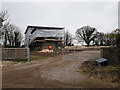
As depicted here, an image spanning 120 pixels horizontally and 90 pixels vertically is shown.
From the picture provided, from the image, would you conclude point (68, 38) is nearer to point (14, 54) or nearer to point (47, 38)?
point (47, 38)

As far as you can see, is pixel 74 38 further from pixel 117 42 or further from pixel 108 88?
pixel 108 88

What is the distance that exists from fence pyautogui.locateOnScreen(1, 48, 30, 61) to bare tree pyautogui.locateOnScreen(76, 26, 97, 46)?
3438cm

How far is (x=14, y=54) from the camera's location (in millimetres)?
11633

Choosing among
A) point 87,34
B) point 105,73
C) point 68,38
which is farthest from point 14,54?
point 68,38

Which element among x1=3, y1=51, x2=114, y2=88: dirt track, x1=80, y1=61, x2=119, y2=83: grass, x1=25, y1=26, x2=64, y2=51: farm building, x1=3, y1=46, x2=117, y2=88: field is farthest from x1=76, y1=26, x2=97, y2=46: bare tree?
x1=3, y1=51, x2=114, y2=88: dirt track

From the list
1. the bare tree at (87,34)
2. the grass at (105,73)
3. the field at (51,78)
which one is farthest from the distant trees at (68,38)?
the grass at (105,73)

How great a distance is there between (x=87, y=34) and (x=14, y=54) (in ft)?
121

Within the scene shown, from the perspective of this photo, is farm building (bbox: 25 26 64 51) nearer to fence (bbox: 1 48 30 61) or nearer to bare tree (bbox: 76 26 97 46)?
bare tree (bbox: 76 26 97 46)

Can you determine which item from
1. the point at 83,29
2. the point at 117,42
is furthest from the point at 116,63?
the point at 83,29

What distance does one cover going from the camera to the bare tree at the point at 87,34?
43.1 m

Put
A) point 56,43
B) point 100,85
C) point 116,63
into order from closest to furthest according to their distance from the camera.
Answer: point 100,85 → point 116,63 → point 56,43

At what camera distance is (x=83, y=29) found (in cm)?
4631

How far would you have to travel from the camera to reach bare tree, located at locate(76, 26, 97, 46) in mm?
43094

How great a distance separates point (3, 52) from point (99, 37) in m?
43.2
